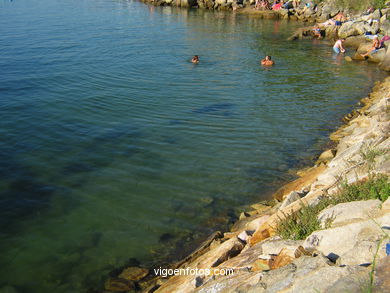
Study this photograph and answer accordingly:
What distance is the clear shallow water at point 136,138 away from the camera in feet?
31.9

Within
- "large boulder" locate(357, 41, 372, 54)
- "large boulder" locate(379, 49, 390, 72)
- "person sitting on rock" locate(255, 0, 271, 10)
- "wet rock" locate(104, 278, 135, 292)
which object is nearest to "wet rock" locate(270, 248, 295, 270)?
"wet rock" locate(104, 278, 135, 292)

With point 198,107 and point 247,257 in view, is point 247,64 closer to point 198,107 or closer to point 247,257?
point 198,107

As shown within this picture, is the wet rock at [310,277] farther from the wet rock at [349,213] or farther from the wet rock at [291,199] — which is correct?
the wet rock at [291,199]

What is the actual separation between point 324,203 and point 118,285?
4.73 meters

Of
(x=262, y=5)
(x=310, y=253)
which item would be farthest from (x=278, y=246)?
(x=262, y=5)

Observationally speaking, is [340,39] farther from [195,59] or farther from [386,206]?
[386,206]

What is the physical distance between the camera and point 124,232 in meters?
10.0

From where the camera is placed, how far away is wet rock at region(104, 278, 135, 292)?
27.2 feet

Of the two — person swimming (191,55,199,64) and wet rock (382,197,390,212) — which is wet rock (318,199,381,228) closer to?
wet rock (382,197,390,212)

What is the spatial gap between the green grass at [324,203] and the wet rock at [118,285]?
3550 millimetres

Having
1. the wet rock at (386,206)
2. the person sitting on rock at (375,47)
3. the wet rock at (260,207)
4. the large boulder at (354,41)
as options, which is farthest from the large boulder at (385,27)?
the wet rock at (386,206)

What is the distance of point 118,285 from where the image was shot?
836 cm

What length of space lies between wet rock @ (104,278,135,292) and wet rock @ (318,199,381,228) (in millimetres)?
4350

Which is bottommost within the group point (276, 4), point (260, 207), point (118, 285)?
point (118, 285)
